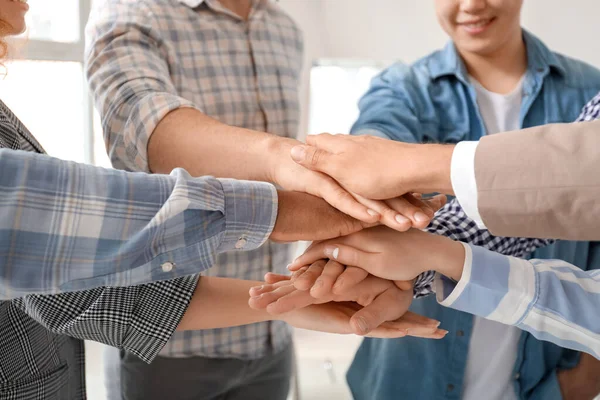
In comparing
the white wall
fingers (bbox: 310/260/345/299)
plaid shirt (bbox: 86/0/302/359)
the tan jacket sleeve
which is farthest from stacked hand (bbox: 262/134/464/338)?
the white wall

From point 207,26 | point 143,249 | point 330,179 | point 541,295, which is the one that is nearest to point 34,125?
point 207,26

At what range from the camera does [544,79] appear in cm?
158

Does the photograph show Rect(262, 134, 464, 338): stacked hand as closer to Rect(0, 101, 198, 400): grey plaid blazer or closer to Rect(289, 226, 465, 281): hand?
Rect(289, 226, 465, 281): hand

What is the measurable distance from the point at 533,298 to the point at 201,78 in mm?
913

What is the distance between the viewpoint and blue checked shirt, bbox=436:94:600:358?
3.56 ft

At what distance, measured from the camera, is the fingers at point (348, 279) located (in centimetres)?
116

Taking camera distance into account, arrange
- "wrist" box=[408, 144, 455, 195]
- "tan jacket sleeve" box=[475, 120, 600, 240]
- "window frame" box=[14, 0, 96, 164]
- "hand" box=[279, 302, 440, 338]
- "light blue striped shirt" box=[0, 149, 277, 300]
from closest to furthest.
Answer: "light blue striped shirt" box=[0, 149, 277, 300] → "tan jacket sleeve" box=[475, 120, 600, 240] → "wrist" box=[408, 144, 455, 195] → "hand" box=[279, 302, 440, 338] → "window frame" box=[14, 0, 96, 164]

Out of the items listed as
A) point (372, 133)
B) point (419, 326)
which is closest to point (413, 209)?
point (419, 326)

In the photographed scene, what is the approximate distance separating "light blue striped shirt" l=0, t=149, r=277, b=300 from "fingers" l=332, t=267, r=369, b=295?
315mm

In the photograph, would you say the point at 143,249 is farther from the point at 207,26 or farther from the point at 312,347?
the point at 312,347

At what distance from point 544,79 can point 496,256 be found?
620 millimetres

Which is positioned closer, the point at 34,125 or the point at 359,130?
the point at 359,130

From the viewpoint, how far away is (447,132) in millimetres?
1551

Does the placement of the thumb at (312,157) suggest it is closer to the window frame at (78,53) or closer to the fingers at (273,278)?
the fingers at (273,278)
